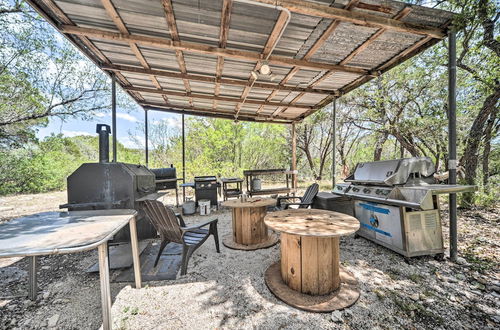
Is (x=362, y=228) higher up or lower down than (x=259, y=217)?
lower down

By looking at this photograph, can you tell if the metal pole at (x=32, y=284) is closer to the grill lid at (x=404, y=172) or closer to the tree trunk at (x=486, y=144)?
the grill lid at (x=404, y=172)

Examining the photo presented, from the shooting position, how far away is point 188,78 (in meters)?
4.13

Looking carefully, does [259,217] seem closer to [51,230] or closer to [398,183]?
[398,183]

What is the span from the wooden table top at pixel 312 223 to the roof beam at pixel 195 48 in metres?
2.47

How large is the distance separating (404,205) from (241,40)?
318cm

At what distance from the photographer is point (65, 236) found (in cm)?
138

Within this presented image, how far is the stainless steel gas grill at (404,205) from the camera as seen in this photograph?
8.51 ft

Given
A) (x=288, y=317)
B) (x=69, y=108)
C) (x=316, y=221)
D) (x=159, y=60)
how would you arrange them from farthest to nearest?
(x=69, y=108), (x=159, y=60), (x=316, y=221), (x=288, y=317)

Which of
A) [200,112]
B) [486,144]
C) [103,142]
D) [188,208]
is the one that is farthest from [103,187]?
[486,144]

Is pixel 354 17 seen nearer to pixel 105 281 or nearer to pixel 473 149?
pixel 105 281

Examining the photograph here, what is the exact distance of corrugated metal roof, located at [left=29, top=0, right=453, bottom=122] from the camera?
235 centimetres

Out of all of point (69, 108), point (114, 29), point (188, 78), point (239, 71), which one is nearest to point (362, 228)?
point (239, 71)

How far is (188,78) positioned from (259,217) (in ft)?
10.4

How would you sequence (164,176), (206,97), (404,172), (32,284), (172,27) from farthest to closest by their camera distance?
(164,176)
(206,97)
(404,172)
(172,27)
(32,284)
